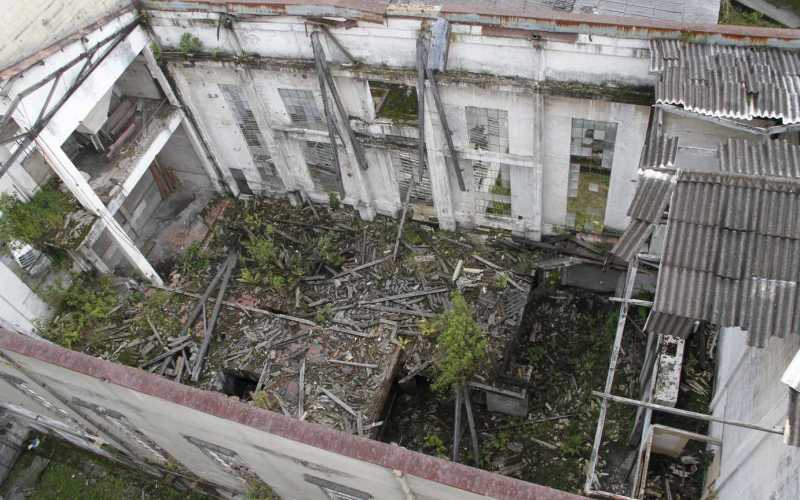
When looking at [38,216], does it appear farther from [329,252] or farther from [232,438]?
[232,438]

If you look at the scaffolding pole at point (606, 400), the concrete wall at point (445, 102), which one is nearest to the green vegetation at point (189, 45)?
the concrete wall at point (445, 102)

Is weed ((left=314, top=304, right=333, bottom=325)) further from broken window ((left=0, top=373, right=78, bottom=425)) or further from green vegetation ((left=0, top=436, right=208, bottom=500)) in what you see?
broken window ((left=0, top=373, right=78, bottom=425))

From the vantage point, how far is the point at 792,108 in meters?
12.3

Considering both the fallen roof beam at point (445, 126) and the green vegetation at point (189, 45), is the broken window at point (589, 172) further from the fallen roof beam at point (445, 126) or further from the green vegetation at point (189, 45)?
the green vegetation at point (189, 45)

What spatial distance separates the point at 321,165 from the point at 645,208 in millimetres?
11956

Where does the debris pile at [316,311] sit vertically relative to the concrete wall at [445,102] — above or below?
below

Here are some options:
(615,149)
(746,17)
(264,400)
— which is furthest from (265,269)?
(746,17)

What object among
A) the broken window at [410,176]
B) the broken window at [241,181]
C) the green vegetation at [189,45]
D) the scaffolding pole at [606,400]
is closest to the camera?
the scaffolding pole at [606,400]

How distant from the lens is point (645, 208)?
10508 mm

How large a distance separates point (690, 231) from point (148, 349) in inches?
591

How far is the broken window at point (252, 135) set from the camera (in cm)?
1884

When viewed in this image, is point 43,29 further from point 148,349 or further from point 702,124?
point 702,124

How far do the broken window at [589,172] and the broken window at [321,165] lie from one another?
7118mm

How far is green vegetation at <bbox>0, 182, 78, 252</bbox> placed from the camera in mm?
15805
